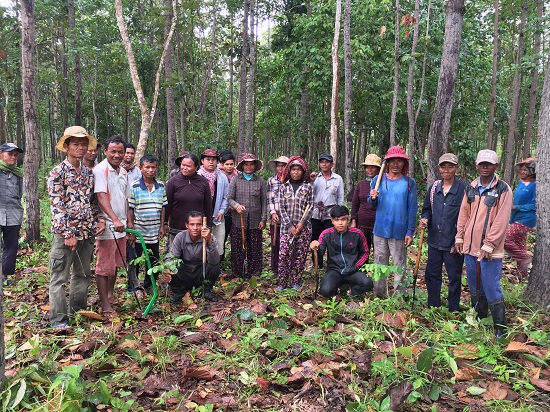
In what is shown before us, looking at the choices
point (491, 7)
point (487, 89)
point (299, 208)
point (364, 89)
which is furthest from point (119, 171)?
point (491, 7)

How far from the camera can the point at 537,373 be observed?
3.21m

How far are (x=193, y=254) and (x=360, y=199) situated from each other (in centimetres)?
257

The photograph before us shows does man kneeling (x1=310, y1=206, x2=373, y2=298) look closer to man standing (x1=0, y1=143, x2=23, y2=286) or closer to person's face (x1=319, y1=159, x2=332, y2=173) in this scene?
person's face (x1=319, y1=159, x2=332, y2=173)

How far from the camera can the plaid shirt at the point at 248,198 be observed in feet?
19.0

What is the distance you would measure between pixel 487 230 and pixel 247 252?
3.32m

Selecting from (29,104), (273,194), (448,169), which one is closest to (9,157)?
(29,104)

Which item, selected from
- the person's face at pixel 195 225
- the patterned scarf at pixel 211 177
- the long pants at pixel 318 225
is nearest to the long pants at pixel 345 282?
the long pants at pixel 318 225

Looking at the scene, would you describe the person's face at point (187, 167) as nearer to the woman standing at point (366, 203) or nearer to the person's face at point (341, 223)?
the person's face at point (341, 223)

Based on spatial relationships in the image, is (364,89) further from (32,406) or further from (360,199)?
(32,406)

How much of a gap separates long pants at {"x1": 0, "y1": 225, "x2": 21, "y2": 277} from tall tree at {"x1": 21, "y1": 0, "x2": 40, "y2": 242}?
2190 mm

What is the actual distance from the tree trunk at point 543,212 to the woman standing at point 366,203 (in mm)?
1924

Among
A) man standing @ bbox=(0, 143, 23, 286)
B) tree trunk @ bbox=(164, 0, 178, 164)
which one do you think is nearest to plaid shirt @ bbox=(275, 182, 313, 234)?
man standing @ bbox=(0, 143, 23, 286)

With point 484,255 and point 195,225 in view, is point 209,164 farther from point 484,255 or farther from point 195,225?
point 484,255

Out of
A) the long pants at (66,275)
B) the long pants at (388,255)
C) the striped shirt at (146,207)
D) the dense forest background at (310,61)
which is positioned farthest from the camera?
the dense forest background at (310,61)
